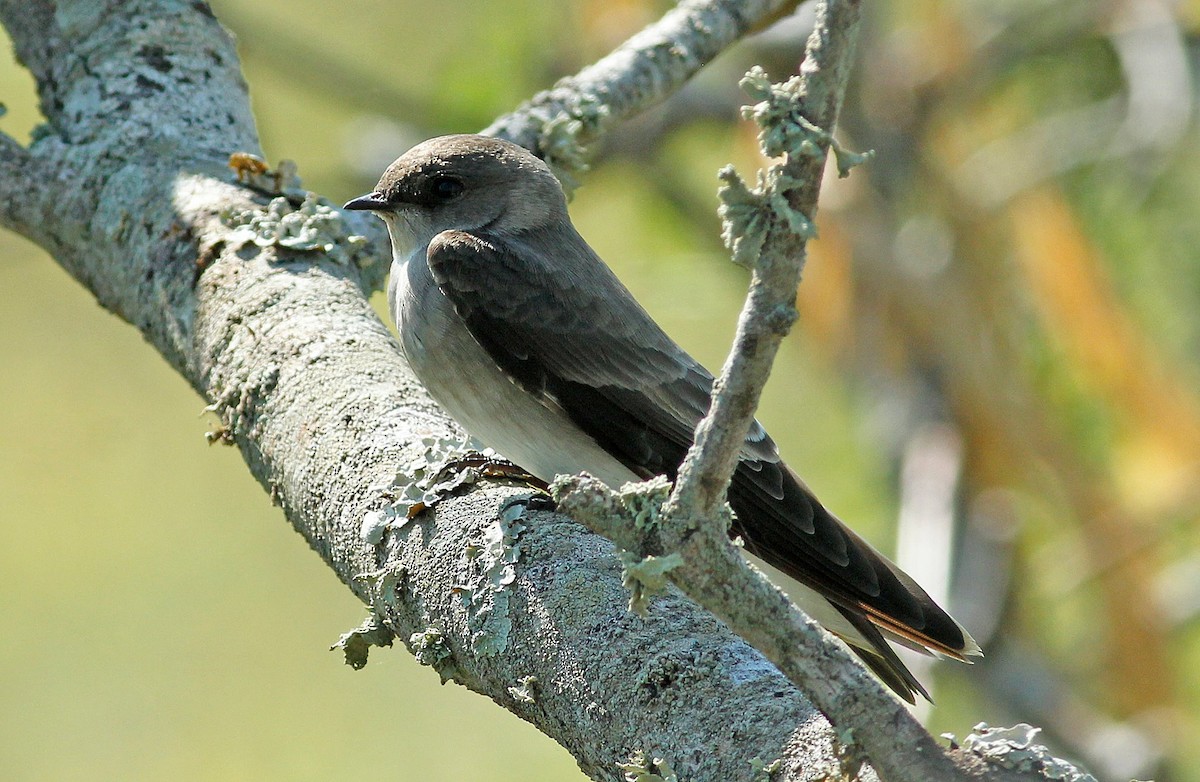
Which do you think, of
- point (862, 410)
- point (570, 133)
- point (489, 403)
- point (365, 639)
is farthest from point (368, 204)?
point (862, 410)

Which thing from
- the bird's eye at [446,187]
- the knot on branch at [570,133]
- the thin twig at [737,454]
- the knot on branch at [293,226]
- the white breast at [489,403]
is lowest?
the thin twig at [737,454]

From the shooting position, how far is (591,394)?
2.97m

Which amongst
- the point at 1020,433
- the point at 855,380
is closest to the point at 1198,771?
the point at 1020,433

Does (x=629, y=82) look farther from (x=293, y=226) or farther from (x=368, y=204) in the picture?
(x=293, y=226)

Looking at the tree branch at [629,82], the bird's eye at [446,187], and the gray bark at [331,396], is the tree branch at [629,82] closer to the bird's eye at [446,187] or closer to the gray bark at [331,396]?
the gray bark at [331,396]

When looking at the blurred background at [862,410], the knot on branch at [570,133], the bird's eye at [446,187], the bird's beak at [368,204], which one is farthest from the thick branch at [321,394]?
the blurred background at [862,410]

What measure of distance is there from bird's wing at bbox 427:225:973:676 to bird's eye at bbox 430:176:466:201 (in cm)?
21

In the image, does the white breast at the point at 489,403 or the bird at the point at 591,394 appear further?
the white breast at the point at 489,403

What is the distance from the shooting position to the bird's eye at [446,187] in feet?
11.1

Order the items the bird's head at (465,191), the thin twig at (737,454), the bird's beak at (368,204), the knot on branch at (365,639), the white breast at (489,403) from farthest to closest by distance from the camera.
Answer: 1. the bird's head at (465,191)
2. the bird's beak at (368,204)
3. the white breast at (489,403)
4. the knot on branch at (365,639)
5. the thin twig at (737,454)

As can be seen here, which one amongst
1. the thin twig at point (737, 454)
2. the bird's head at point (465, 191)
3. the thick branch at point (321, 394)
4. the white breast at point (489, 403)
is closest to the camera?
the thin twig at point (737, 454)

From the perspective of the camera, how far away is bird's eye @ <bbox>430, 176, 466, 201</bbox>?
338 centimetres

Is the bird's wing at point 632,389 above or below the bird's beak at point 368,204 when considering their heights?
below

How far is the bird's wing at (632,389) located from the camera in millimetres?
2754
